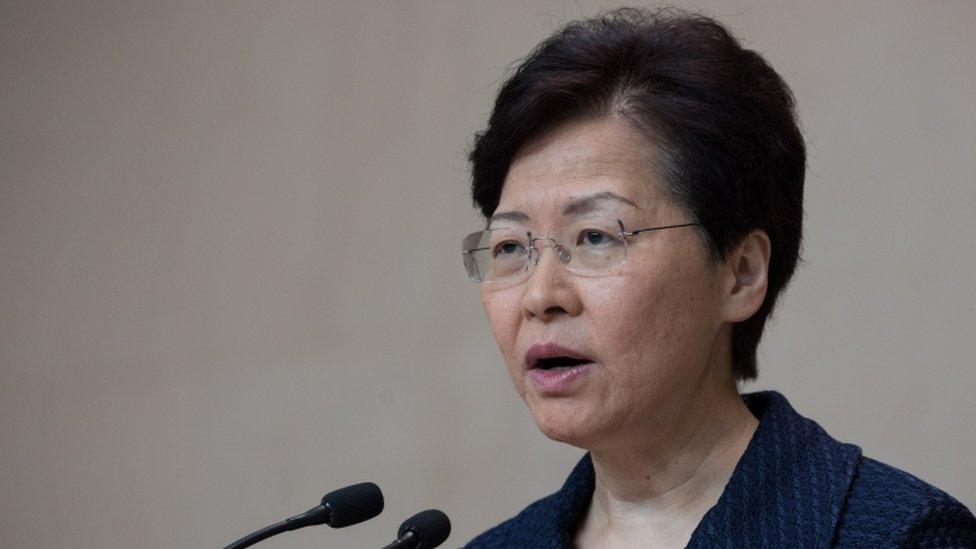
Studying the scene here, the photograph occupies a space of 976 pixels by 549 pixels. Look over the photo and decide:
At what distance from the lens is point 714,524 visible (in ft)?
6.67

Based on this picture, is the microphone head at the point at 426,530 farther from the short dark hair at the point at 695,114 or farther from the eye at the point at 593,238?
the short dark hair at the point at 695,114

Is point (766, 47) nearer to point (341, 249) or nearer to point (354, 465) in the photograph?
point (341, 249)

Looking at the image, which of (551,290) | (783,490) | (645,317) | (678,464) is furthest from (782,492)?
(551,290)

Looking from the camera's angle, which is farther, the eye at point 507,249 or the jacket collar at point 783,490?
the eye at point 507,249

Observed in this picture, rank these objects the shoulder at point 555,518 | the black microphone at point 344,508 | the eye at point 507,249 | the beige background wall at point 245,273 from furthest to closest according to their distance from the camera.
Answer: the beige background wall at point 245,273
the shoulder at point 555,518
the eye at point 507,249
the black microphone at point 344,508

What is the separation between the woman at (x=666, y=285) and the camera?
204cm

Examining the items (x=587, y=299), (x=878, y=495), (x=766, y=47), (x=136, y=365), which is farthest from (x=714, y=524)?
(x=136, y=365)

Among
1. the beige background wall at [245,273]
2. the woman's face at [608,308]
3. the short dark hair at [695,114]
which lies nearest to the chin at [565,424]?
the woman's face at [608,308]

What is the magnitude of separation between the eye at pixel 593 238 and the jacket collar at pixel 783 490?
37 centimetres

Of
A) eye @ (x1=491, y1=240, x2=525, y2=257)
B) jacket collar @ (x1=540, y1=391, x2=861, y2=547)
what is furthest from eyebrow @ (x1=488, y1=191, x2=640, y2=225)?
jacket collar @ (x1=540, y1=391, x2=861, y2=547)

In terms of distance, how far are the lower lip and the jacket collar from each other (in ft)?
0.89

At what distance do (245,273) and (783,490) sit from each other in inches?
93.1

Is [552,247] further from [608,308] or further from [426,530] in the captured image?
[426,530]

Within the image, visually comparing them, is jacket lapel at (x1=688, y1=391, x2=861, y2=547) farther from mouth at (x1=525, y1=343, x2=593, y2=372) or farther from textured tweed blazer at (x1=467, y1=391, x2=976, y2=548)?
mouth at (x1=525, y1=343, x2=593, y2=372)
